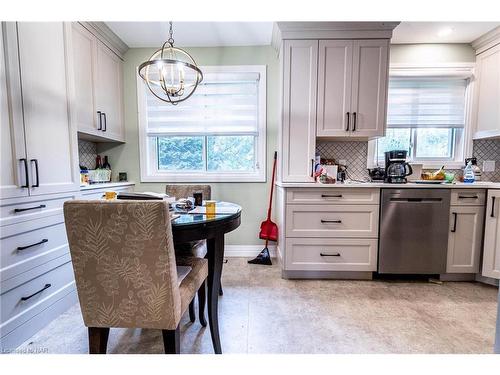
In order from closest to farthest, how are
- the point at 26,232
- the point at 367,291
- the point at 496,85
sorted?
1. the point at 26,232
2. the point at 367,291
3. the point at 496,85

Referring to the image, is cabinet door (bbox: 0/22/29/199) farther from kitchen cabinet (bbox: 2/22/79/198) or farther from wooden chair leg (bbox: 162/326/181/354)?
wooden chair leg (bbox: 162/326/181/354)

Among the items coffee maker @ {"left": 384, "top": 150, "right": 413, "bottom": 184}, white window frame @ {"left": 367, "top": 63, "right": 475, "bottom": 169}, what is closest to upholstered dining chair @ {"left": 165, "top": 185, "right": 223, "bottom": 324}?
coffee maker @ {"left": 384, "top": 150, "right": 413, "bottom": 184}

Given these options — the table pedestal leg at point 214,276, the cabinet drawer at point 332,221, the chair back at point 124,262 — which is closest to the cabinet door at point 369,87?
the cabinet drawer at point 332,221

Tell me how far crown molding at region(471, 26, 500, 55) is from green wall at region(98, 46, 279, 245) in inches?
84.7

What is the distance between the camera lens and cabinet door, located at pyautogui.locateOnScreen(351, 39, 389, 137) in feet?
7.06

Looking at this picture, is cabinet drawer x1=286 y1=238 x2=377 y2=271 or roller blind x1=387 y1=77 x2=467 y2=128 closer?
cabinet drawer x1=286 y1=238 x2=377 y2=271

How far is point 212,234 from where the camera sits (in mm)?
1165

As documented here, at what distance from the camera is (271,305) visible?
5.75 feet

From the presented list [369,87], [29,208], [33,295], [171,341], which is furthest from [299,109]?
[33,295]

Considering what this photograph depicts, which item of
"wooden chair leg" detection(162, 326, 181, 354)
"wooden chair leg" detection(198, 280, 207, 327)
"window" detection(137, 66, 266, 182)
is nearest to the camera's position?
"wooden chair leg" detection(162, 326, 181, 354)
